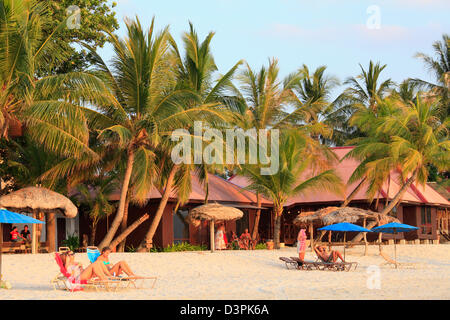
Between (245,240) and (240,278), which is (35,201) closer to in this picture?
(240,278)

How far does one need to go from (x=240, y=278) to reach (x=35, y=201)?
21.5 ft

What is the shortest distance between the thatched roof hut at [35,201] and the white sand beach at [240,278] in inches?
62.9

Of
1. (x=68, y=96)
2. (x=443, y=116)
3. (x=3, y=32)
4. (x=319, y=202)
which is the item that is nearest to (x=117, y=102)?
(x=68, y=96)

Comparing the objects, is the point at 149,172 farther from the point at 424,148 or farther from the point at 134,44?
the point at 424,148

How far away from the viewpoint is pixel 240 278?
15.5 metres

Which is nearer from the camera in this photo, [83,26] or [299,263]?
[299,263]

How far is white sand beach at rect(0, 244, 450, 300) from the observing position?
Answer: 1162 cm

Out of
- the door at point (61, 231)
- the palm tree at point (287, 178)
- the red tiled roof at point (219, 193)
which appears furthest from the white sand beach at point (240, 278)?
the door at point (61, 231)

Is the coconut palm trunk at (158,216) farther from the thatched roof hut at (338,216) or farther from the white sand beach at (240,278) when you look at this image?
the thatched roof hut at (338,216)

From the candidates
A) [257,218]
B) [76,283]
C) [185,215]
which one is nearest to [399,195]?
[257,218]

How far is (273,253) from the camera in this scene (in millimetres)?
21625

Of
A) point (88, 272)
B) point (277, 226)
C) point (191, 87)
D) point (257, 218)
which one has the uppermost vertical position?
point (191, 87)

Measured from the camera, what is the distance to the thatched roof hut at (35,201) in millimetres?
18281
